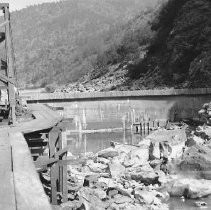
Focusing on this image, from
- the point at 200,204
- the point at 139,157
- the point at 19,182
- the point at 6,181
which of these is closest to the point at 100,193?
the point at 200,204

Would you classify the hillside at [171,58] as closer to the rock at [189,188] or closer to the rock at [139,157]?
the rock at [139,157]

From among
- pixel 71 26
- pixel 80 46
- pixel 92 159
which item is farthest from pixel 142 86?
pixel 71 26

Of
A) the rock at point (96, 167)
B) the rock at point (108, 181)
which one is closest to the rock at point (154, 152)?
the rock at point (96, 167)

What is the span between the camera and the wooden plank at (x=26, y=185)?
583cm

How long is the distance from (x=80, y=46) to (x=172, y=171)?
413 feet

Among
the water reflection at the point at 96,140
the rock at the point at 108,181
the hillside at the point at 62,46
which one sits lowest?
the water reflection at the point at 96,140

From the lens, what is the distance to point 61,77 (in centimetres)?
11338

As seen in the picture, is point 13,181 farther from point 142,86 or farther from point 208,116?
point 142,86

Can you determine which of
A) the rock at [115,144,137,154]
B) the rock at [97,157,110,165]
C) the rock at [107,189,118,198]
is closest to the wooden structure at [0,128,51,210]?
the rock at [107,189,118,198]

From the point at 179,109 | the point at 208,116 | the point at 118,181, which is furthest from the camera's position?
the point at 179,109

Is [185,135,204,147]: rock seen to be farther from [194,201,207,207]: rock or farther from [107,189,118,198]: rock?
[107,189,118,198]: rock

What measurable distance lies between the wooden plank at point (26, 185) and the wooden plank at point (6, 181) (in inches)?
2.8

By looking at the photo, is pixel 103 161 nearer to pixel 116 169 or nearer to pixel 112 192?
pixel 116 169

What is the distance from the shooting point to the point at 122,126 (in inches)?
1833
